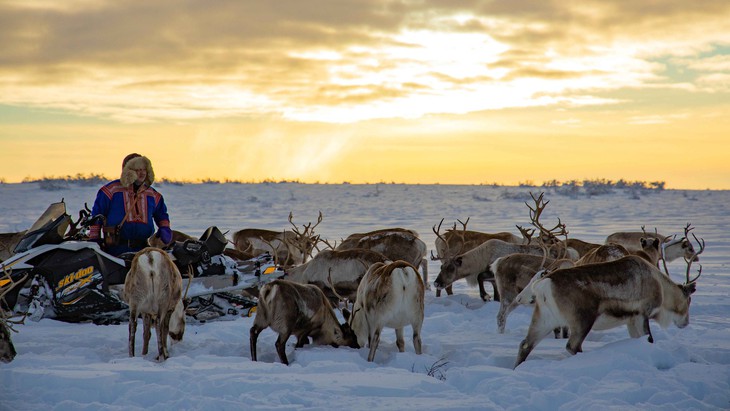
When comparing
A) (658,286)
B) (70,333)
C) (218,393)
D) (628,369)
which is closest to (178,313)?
(70,333)

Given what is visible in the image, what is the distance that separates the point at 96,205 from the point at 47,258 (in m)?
0.98

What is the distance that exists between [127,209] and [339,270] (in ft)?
11.1

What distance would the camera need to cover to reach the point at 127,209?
924 cm

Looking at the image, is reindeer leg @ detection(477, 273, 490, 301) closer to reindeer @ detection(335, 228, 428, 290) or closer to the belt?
reindeer @ detection(335, 228, 428, 290)

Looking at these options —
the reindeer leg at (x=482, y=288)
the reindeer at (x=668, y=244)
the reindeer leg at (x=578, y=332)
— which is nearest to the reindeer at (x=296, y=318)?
the reindeer leg at (x=578, y=332)

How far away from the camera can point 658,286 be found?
827 centimetres

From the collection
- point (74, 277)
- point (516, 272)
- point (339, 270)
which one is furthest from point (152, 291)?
point (516, 272)

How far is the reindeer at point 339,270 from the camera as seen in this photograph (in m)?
11.2

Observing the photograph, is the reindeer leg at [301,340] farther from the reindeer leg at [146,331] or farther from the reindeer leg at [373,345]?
the reindeer leg at [146,331]

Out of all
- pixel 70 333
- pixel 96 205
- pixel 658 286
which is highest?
pixel 96 205

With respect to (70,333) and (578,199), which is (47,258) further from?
(578,199)

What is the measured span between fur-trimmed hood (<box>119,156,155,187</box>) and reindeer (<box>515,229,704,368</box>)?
16.0ft

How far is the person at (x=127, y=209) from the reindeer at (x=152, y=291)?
78.1 inches

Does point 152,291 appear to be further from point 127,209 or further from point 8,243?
point 8,243
